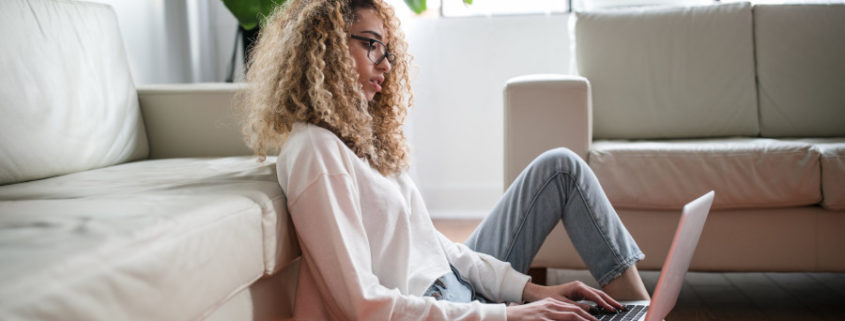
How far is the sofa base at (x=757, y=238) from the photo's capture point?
183 cm

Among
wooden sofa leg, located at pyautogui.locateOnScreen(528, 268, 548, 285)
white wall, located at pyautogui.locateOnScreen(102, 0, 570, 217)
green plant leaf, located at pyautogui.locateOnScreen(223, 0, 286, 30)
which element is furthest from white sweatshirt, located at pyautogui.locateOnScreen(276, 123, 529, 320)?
white wall, located at pyautogui.locateOnScreen(102, 0, 570, 217)

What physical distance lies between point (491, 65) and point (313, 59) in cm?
217

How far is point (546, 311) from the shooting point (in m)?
1.03

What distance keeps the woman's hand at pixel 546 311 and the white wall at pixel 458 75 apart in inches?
83.2

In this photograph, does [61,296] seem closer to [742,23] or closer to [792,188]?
[792,188]

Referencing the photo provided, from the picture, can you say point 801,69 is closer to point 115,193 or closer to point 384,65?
point 384,65

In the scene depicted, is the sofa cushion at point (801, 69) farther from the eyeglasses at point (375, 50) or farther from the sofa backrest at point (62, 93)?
the sofa backrest at point (62, 93)

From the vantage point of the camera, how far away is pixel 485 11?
3.19 meters

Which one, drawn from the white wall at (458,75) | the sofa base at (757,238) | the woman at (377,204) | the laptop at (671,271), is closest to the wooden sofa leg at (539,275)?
the sofa base at (757,238)

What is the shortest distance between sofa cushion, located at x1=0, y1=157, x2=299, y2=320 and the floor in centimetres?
119

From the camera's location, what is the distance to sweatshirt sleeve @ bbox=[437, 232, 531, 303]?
1255mm

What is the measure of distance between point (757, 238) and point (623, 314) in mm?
843

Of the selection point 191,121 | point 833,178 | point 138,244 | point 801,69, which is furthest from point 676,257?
point 801,69

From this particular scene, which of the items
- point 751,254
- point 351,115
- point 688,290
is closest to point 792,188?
point 751,254
